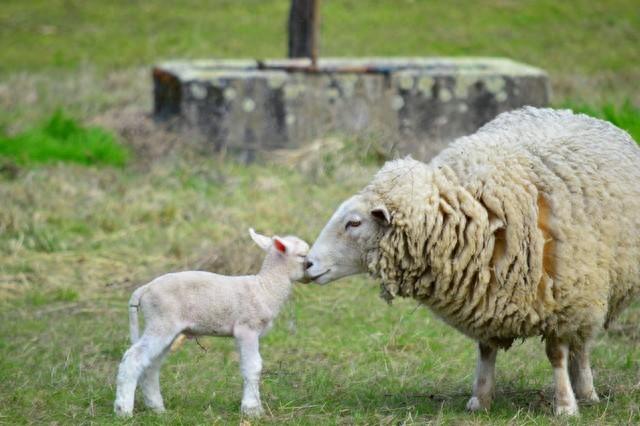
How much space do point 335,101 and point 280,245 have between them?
18.8 ft

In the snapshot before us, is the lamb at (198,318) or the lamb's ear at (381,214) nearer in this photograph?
the lamb at (198,318)

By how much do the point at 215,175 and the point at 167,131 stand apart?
1.08 meters

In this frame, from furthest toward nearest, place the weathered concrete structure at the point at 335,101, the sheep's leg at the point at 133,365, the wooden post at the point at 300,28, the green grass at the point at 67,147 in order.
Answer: the wooden post at the point at 300,28
the weathered concrete structure at the point at 335,101
the green grass at the point at 67,147
the sheep's leg at the point at 133,365

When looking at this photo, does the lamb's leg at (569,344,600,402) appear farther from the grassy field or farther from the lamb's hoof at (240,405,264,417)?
the lamb's hoof at (240,405,264,417)

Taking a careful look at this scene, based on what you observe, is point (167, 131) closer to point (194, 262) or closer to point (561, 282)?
point (194, 262)

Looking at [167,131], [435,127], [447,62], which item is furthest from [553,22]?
[167,131]

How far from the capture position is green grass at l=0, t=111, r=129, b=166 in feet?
33.2

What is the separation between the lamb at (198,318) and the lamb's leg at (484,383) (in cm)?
99

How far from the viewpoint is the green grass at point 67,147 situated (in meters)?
10.1

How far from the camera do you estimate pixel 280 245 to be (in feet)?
16.8

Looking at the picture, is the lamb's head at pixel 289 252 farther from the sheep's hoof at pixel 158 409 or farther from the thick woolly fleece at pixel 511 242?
the sheep's hoof at pixel 158 409

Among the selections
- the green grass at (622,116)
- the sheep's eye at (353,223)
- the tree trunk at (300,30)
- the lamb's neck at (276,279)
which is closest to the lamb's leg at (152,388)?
the lamb's neck at (276,279)

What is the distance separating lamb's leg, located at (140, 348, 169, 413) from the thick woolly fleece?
106cm

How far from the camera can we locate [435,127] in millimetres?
10883
